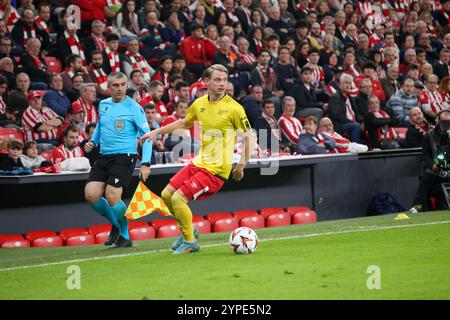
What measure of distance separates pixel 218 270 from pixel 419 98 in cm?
1268

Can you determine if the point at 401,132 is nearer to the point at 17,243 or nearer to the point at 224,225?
the point at 224,225

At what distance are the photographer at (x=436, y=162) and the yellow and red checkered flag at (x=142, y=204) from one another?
204 inches

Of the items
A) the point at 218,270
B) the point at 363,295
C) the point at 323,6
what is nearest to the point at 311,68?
the point at 323,6

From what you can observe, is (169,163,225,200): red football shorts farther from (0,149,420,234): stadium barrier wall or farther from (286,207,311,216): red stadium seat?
(286,207,311,216): red stadium seat

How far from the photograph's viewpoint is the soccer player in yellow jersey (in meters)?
11.7

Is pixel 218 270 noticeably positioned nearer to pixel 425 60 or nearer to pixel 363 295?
pixel 363 295

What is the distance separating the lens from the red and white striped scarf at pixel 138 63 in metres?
19.5

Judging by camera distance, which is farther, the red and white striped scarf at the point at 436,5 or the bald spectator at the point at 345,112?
the red and white striped scarf at the point at 436,5

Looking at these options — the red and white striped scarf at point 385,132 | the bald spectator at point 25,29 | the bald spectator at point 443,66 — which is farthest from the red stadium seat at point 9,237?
the bald spectator at point 443,66

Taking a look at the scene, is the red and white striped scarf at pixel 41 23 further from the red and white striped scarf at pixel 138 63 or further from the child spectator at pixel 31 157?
the child spectator at pixel 31 157

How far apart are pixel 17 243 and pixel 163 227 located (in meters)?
2.56

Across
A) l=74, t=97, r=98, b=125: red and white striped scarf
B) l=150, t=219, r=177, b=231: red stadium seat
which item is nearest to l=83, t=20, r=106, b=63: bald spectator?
l=74, t=97, r=98, b=125: red and white striped scarf

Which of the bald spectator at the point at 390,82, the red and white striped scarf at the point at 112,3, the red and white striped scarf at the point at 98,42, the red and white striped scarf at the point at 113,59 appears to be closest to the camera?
the red and white striped scarf at the point at 113,59

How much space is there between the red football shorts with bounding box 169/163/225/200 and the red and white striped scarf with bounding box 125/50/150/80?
25.7 feet
